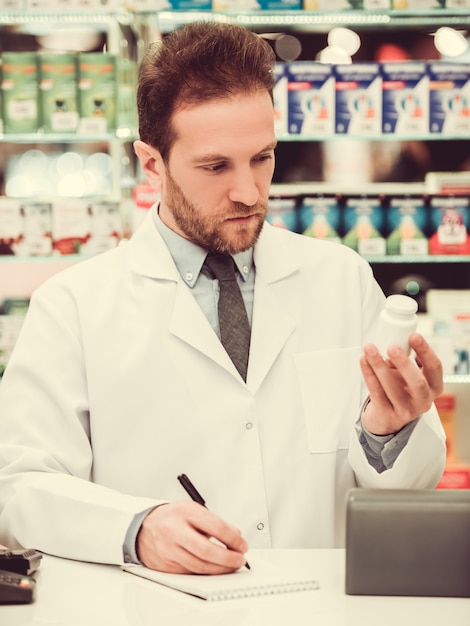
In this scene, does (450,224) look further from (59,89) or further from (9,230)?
(9,230)

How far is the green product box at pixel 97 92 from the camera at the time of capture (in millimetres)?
3730

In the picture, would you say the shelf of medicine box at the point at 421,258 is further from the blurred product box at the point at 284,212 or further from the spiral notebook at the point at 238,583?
the spiral notebook at the point at 238,583

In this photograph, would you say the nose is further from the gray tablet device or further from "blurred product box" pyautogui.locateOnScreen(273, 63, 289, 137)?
"blurred product box" pyautogui.locateOnScreen(273, 63, 289, 137)

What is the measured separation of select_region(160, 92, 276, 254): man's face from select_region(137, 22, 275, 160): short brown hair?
0.09ft

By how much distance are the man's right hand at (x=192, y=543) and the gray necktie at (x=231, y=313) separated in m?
0.47

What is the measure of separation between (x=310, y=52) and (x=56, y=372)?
107 inches

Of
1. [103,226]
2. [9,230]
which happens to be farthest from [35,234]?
[103,226]

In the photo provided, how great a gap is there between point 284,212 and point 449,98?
0.82 metres

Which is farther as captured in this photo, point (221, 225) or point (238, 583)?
point (221, 225)

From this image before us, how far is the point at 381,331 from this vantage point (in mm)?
1337

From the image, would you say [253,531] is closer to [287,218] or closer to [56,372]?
[56,372]

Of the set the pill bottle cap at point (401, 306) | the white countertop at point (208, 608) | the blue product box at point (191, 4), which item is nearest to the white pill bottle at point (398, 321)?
the pill bottle cap at point (401, 306)

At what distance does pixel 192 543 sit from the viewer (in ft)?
4.37

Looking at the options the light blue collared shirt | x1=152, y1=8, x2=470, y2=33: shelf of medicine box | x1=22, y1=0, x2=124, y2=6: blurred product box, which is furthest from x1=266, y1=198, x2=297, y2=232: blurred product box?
the light blue collared shirt
